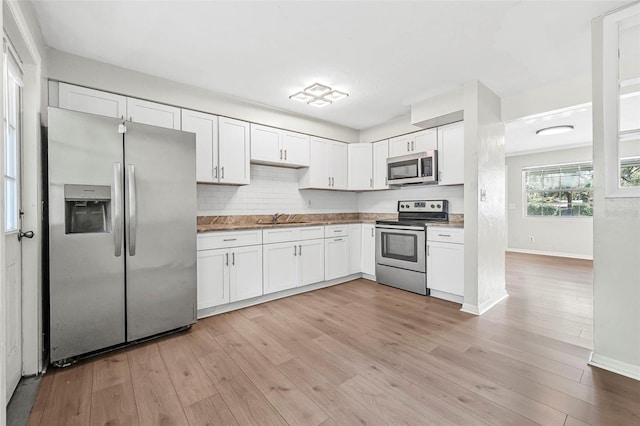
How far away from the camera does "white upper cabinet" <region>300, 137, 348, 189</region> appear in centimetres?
433

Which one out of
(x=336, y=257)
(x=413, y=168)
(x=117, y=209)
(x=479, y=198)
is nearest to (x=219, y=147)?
(x=117, y=209)

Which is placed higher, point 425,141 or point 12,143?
point 425,141

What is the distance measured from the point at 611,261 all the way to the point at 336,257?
2.91 metres

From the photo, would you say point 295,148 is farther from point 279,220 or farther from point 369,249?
point 369,249

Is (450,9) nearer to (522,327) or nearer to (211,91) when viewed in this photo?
(211,91)

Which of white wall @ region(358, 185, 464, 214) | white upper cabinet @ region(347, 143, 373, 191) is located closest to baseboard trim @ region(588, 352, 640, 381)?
white wall @ region(358, 185, 464, 214)

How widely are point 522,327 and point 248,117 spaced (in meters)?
3.75

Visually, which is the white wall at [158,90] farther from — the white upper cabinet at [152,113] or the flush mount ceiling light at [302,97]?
the flush mount ceiling light at [302,97]

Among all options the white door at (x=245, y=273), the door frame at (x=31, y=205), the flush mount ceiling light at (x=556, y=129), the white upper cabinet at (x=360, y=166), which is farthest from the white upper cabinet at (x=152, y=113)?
the flush mount ceiling light at (x=556, y=129)

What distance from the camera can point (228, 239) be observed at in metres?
3.23

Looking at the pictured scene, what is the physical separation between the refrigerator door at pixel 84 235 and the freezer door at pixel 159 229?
0.29 ft

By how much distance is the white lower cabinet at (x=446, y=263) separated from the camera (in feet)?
→ 11.3

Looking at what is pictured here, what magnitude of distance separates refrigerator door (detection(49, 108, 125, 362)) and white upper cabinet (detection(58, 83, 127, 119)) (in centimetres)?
52

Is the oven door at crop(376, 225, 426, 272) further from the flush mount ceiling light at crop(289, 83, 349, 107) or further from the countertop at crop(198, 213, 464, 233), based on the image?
the flush mount ceiling light at crop(289, 83, 349, 107)
